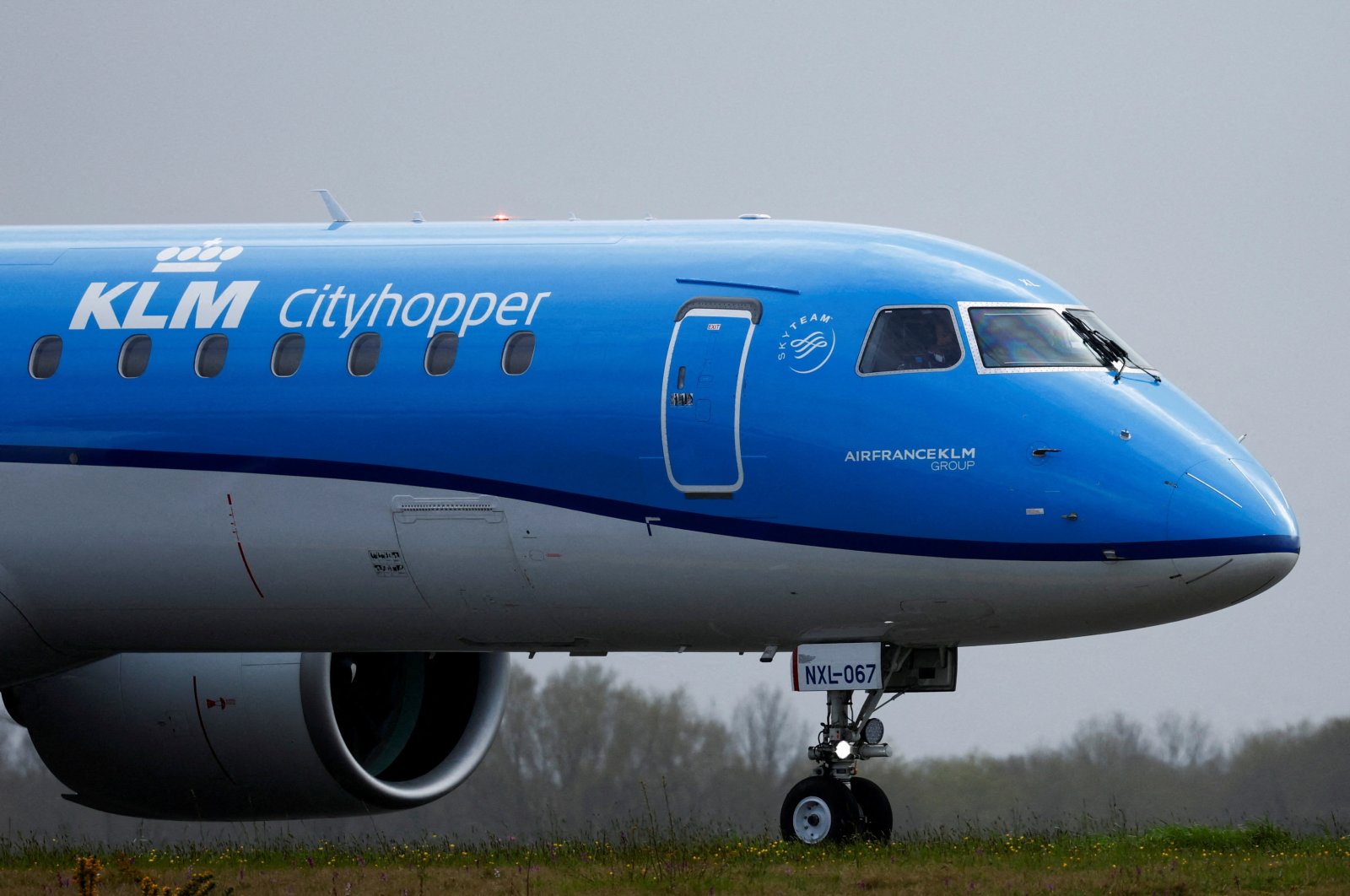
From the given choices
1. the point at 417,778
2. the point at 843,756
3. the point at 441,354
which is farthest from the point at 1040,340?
the point at 417,778

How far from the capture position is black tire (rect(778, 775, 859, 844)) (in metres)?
16.0

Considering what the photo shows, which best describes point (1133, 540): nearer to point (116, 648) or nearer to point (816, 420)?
point (816, 420)

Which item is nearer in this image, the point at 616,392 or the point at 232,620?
the point at 616,392

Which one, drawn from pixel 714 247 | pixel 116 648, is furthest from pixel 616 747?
pixel 714 247

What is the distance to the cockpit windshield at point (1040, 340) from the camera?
1591cm

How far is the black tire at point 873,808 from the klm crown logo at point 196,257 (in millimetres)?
6793

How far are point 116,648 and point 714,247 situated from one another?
6204 millimetres

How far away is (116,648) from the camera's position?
60.4ft

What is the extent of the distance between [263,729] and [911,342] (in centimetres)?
739

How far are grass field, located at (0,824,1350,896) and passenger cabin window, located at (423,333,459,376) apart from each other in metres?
3.85

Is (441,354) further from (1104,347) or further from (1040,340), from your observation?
(1104,347)

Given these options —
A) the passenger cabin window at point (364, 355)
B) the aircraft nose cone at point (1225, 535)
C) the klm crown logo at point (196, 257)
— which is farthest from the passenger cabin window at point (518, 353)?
the aircraft nose cone at point (1225, 535)

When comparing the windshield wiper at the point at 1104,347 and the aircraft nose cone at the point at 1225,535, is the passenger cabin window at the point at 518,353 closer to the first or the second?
the windshield wiper at the point at 1104,347

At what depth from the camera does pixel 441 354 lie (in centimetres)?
1678
